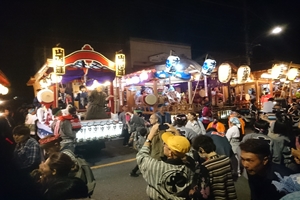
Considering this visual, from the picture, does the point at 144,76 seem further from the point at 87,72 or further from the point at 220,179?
the point at 220,179

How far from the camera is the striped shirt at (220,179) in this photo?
2992 millimetres

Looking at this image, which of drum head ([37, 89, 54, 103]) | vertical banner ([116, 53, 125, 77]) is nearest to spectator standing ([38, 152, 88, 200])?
drum head ([37, 89, 54, 103])

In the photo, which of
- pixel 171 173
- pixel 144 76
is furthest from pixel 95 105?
pixel 171 173

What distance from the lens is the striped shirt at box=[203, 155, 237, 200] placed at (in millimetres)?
2992

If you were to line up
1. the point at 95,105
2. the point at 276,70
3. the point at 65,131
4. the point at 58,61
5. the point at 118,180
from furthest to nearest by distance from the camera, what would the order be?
the point at 276,70, the point at 95,105, the point at 58,61, the point at 65,131, the point at 118,180

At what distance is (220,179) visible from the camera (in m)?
3.02

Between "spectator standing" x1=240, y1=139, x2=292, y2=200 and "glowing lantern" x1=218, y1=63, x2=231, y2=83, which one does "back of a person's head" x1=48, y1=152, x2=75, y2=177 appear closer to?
"spectator standing" x1=240, y1=139, x2=292, y2=200

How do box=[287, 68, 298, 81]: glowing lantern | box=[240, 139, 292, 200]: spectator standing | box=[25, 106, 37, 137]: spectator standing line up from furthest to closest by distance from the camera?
box=[287, 68, 298, 81]: glowing lantern
box=[25, 106, 37, 137]: spectator standing
box=[240, 139, 292, 200]: spectator standing

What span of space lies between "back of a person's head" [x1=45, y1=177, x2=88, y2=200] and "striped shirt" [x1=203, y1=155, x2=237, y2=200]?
1648mm

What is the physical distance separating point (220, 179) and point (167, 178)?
2.76 ft

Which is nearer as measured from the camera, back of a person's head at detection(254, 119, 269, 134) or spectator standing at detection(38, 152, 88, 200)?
spectator standing at detection(38, 152, 88, 200)

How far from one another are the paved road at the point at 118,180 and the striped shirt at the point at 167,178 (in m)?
3.06

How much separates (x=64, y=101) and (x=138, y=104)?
5.10m

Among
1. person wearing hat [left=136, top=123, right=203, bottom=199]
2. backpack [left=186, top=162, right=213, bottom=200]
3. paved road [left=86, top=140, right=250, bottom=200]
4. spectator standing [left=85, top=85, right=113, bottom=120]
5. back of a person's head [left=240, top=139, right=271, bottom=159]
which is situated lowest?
paved road [left=86, top=140, right=250, bottom=200]
